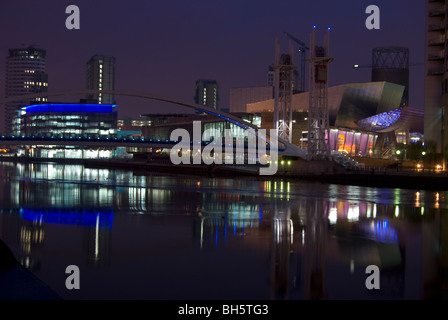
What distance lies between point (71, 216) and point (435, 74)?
1996 inches

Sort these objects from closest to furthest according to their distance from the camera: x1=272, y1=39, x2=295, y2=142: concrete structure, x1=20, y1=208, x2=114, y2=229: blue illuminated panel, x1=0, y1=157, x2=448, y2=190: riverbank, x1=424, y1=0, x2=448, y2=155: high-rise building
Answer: x1=20, y1=208, x2=114, y2=229: blue illuminated panel < x1=0, y1=157, x2=448, y2=190: riverbank < x1=424, y1=0, x2=448, y2=155: high-rise building < x1=272, y1=39, x2=295, y2=142: concrete structure

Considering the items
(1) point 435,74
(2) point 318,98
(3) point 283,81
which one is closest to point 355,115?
(1) point 435,74

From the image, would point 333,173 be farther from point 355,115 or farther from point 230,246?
point 230,246

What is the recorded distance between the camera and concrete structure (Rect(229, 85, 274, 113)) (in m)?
153

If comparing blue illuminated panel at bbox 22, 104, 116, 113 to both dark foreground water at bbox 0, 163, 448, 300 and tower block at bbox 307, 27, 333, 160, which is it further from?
dark foreground water at bbox 0, 163, 448, 300

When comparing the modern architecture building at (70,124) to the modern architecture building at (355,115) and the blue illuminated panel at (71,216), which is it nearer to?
the modern architecture building at (355,115)

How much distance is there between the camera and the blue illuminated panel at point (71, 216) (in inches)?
1027

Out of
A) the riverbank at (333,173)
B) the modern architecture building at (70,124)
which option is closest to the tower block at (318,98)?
the riverbank at (333,173)

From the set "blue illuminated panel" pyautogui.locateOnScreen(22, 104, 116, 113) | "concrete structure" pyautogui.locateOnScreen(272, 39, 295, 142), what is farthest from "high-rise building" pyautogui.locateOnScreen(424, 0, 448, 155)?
"blue illuminated panel" pyautogui.locateOnScreen(22, 104, 116, 113)

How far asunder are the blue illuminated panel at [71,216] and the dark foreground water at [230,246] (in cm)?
5

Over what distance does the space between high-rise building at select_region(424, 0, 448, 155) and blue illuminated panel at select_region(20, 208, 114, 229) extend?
46.1 metres

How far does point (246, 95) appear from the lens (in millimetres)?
155750
